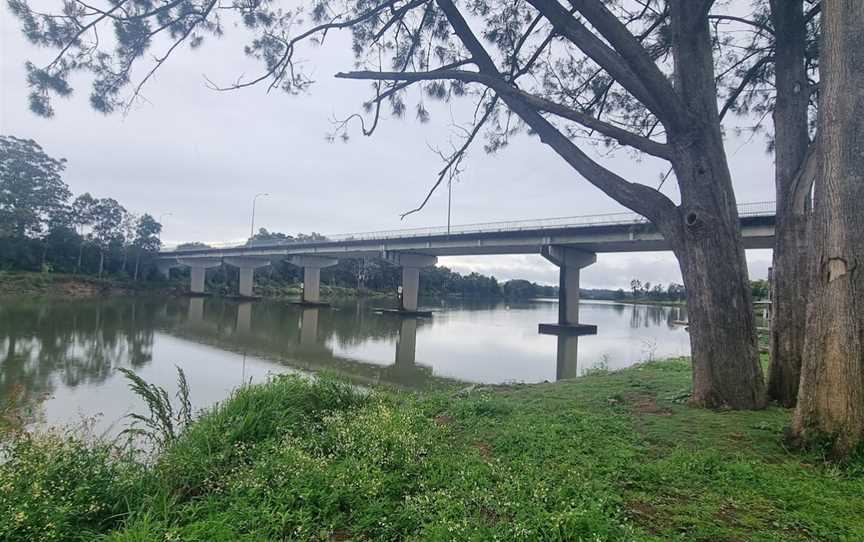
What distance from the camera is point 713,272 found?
427cm

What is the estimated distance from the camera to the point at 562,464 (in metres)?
2.83

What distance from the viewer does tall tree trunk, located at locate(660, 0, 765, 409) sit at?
166 inches

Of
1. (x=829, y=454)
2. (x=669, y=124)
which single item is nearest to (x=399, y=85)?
(x=669, y=124)

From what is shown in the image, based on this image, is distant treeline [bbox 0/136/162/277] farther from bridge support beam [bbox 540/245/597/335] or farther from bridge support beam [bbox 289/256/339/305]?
bridge support beam [bbox 540/245/597/335]

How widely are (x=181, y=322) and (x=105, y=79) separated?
17304mm

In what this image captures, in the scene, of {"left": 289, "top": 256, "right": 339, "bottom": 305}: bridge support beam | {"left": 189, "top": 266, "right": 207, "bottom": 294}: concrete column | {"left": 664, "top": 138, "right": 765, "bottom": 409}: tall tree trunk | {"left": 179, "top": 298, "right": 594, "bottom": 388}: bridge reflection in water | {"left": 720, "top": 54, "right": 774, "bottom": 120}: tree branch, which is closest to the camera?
{"left": 664, "top": 138, "right": 765, "bottom": 409}: tall tree trunk

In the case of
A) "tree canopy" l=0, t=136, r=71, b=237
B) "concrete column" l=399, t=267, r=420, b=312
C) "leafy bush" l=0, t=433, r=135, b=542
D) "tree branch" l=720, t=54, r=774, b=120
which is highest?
"tree canopy" l=0, t=136, r=71, b=237

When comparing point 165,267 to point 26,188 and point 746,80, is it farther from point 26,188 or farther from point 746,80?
point 746,80

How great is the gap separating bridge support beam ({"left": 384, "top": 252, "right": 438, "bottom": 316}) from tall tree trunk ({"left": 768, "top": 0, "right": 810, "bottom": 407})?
2722 centimetres

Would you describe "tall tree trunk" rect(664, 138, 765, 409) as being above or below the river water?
above

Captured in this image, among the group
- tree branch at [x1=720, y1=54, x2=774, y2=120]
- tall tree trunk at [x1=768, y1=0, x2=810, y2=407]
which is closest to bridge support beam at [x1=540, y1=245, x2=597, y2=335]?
tree branch at [x1=720, y1=54, x2=774, y2=120]

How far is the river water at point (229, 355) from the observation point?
7.02 meters

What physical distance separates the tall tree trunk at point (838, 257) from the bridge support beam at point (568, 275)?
20.7 meters

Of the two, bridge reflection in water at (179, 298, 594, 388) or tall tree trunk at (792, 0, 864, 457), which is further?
bridge reflection in water at (179, 298, 594, 388)
